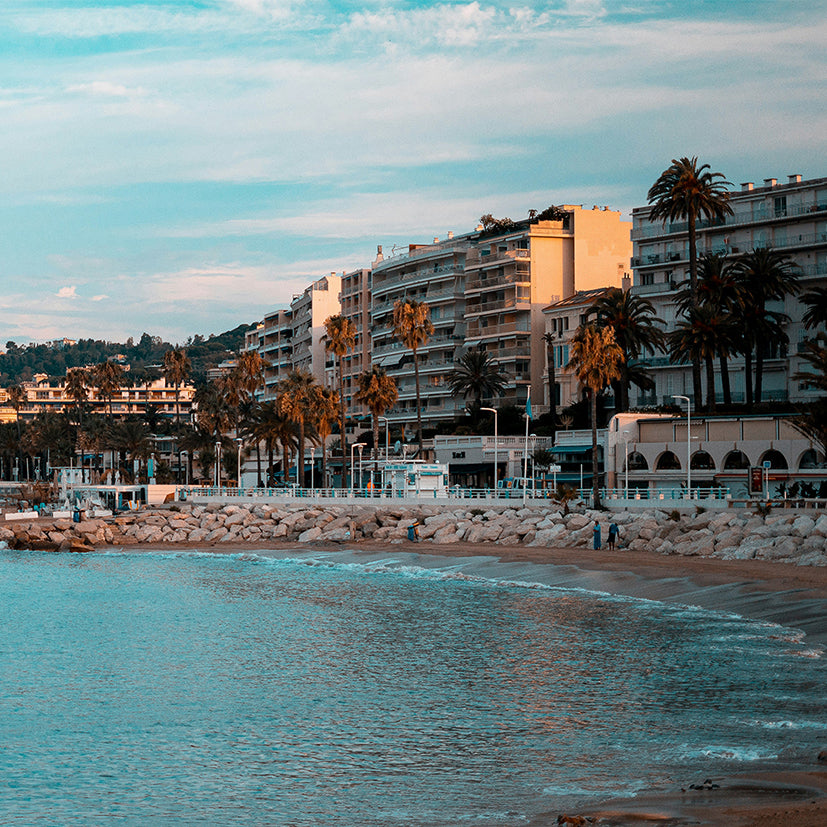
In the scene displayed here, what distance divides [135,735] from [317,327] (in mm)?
122821

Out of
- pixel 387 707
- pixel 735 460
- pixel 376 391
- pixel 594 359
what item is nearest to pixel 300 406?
pixel 376 391

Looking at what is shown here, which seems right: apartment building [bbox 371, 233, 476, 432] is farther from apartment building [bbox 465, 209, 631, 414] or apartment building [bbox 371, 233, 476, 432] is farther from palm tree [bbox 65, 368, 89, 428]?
A: palm tree [bbox 65, 368, 89, 428]

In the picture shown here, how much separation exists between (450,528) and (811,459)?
74.2ft

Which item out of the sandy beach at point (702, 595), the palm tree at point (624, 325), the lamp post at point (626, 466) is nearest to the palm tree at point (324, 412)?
the sandy beach at point (702, 595)

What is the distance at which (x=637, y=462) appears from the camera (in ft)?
247

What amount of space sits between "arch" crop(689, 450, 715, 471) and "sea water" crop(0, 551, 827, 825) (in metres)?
31.4

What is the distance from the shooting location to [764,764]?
17469 mm

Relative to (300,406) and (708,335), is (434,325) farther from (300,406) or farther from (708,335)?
(708,335)

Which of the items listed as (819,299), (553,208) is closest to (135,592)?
(819,299)

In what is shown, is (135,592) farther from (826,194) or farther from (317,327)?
(317,327)

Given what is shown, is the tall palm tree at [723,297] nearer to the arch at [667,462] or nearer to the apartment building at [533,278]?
the arch at [667,462]

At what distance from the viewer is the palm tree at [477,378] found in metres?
102

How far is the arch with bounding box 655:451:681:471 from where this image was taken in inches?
2864

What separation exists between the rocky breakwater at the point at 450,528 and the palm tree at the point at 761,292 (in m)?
25.0
